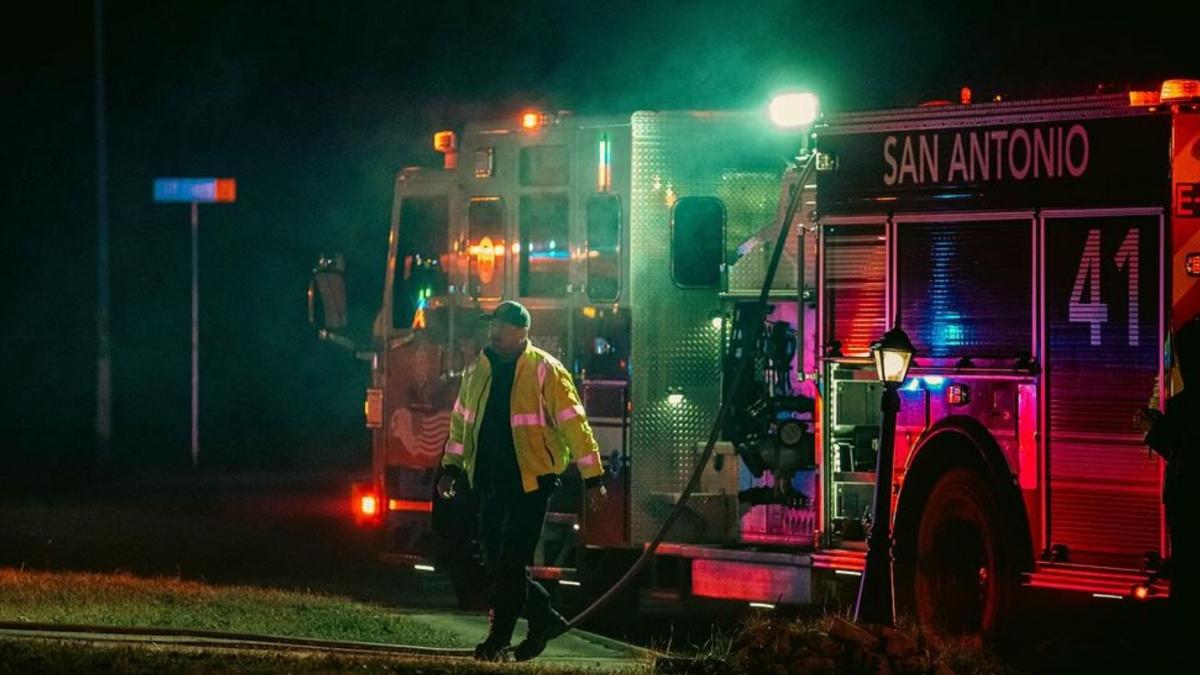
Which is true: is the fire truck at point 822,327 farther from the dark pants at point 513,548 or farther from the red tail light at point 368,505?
the dark pants at point 513,548

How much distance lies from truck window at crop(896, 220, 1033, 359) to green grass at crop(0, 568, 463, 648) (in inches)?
124

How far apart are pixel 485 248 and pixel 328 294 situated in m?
1.13

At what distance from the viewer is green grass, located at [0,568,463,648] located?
11.0 meters

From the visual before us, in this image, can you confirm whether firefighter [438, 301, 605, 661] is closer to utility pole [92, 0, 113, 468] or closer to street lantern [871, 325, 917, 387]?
street lantern [871, 325, 917, 387]

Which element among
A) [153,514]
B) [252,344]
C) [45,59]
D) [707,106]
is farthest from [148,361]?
[707,106]

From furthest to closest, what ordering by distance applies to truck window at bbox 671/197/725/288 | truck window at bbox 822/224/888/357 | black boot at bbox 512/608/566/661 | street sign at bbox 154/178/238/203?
street sign at bbox 154/178/238/203 → truck window at bbox 671/197/725/288 → truck window at bbox 822/224/888/357 → black boot at bbox 512/608/566/661

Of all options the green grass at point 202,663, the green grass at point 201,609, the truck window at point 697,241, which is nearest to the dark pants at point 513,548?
the green grass at point 202,663

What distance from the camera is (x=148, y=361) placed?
4219 centimetres

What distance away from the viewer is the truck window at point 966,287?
966cm

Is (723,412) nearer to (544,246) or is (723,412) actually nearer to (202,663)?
(544,246)

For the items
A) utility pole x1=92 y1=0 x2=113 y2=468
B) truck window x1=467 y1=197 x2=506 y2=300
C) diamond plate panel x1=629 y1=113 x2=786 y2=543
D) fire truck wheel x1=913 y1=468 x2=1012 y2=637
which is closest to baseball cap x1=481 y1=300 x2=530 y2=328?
diamond plate panel x1=629 y1=113 x2=786 y2=543

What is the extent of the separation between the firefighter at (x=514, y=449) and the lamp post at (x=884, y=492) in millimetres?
1385

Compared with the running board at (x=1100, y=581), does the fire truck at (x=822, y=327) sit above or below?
above

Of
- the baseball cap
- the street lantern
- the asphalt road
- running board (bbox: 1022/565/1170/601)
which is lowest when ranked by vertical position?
the asphalt road
